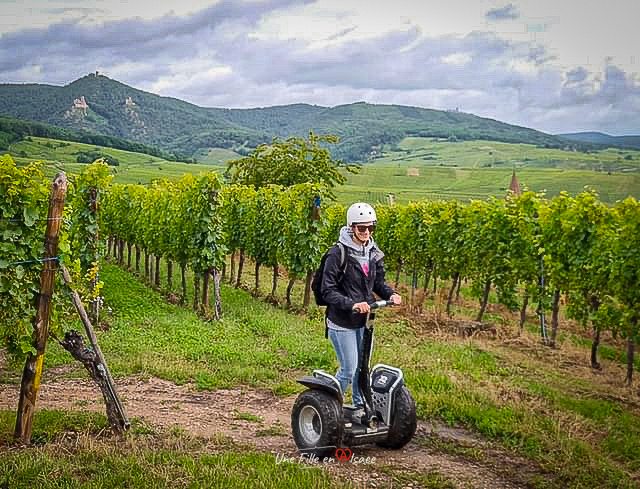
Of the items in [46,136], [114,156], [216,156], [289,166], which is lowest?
[289,166]

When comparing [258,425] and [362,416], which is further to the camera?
[258,425]

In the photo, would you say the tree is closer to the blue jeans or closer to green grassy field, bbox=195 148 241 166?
the blue jeans

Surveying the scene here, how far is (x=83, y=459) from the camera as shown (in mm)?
6191

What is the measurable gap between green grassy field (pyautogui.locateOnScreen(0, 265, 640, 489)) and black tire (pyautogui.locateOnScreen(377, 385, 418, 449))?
1.67ft

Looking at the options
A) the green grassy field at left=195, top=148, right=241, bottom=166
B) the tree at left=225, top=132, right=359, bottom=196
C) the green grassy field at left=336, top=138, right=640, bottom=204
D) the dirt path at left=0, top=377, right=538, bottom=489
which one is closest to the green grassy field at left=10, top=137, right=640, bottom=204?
the green grassy field at left=336, top=138, right=640, bottom=204

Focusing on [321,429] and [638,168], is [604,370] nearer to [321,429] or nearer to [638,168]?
[321,429]

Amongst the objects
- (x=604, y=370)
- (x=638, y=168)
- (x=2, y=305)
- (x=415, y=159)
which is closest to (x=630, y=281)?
(x=604, y=370)

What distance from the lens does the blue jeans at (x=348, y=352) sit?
6793 mm

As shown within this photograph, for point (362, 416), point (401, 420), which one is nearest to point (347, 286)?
point (362, 416)

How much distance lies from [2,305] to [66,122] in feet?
562

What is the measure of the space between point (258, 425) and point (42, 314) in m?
2.87

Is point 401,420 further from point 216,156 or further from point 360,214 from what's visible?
point 216,156

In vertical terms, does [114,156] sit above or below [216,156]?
below

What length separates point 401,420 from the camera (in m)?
7.01
